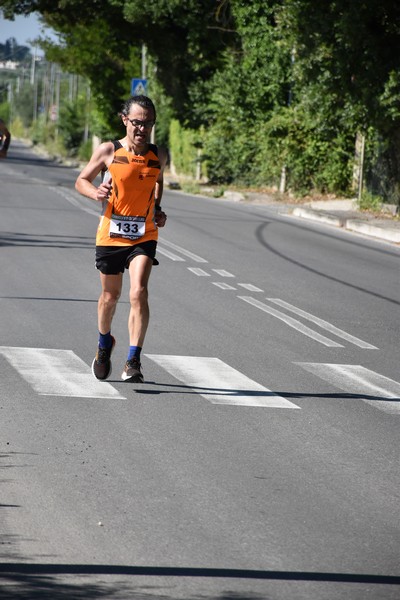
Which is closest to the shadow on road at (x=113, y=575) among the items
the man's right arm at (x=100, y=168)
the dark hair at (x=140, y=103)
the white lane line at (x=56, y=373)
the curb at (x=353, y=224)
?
the white lane line at (x=56, y=373)

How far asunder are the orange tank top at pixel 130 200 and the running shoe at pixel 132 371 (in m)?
0.83

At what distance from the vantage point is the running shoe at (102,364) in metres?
8.46

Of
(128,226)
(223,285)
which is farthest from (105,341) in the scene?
(223,285)

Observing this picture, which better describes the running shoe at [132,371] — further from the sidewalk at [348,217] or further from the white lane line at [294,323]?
the sidewalk at [348,217]

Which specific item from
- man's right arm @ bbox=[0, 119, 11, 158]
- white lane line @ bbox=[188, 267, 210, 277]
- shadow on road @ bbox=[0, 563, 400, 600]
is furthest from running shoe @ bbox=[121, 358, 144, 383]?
white lane line @ bbox=[188, 267, 210, 277]

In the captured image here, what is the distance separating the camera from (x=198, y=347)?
33.5 ft

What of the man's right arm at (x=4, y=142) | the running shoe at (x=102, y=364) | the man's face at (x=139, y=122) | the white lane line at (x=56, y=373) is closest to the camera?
the white lane line at (x=56, y=373)

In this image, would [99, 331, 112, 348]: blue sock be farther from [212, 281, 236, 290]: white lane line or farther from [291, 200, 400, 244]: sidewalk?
[291, 200, 400, 244]: sidewalk

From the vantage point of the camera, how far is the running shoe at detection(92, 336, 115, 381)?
8.46m

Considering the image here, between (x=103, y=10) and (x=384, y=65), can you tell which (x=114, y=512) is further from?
(x=103, y=10)

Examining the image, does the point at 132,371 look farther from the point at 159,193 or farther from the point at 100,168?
the point at 100,168

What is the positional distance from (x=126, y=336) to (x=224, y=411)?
3.00 meters

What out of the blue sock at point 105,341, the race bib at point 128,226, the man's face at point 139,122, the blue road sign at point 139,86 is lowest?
the blue sock at point 105,341

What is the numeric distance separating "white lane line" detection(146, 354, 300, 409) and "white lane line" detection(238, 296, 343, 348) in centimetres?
163
